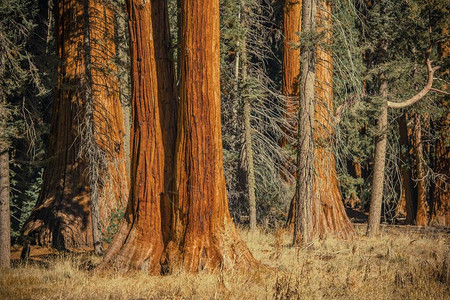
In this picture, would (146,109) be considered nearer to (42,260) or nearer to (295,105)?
(42,260)

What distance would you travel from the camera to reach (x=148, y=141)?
8.06 m

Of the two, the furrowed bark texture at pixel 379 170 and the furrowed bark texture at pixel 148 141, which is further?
the furrowed bark texture at pixel 379 170

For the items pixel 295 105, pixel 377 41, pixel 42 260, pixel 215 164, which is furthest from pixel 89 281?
pixel 377 41

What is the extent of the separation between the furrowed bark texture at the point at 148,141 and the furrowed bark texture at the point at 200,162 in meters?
0.57

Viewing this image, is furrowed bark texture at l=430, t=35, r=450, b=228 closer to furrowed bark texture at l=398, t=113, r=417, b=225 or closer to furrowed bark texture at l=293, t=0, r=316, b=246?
furrowed bark texture at l=398, t=113, r=417, b=225

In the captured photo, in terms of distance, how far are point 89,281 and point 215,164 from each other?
2616mm

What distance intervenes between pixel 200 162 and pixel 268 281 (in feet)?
6.88

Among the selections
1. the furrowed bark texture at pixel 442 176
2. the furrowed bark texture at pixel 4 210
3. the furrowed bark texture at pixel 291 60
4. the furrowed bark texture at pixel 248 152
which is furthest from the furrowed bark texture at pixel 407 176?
the furrowed bark texture at pixel 4 210

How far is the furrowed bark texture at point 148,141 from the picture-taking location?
8.01 metres

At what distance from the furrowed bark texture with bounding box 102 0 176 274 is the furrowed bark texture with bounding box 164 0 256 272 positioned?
57cm

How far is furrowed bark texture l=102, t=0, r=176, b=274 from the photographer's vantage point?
26.3 feet

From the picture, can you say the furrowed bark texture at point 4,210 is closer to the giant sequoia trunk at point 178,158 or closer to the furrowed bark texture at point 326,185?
the giant sequoia trunk at point 178,158

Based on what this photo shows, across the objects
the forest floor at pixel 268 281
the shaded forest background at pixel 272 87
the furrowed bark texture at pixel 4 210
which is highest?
the shaded forest background at pixel 272 87

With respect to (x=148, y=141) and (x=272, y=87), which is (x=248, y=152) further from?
(x=148, y=141)
